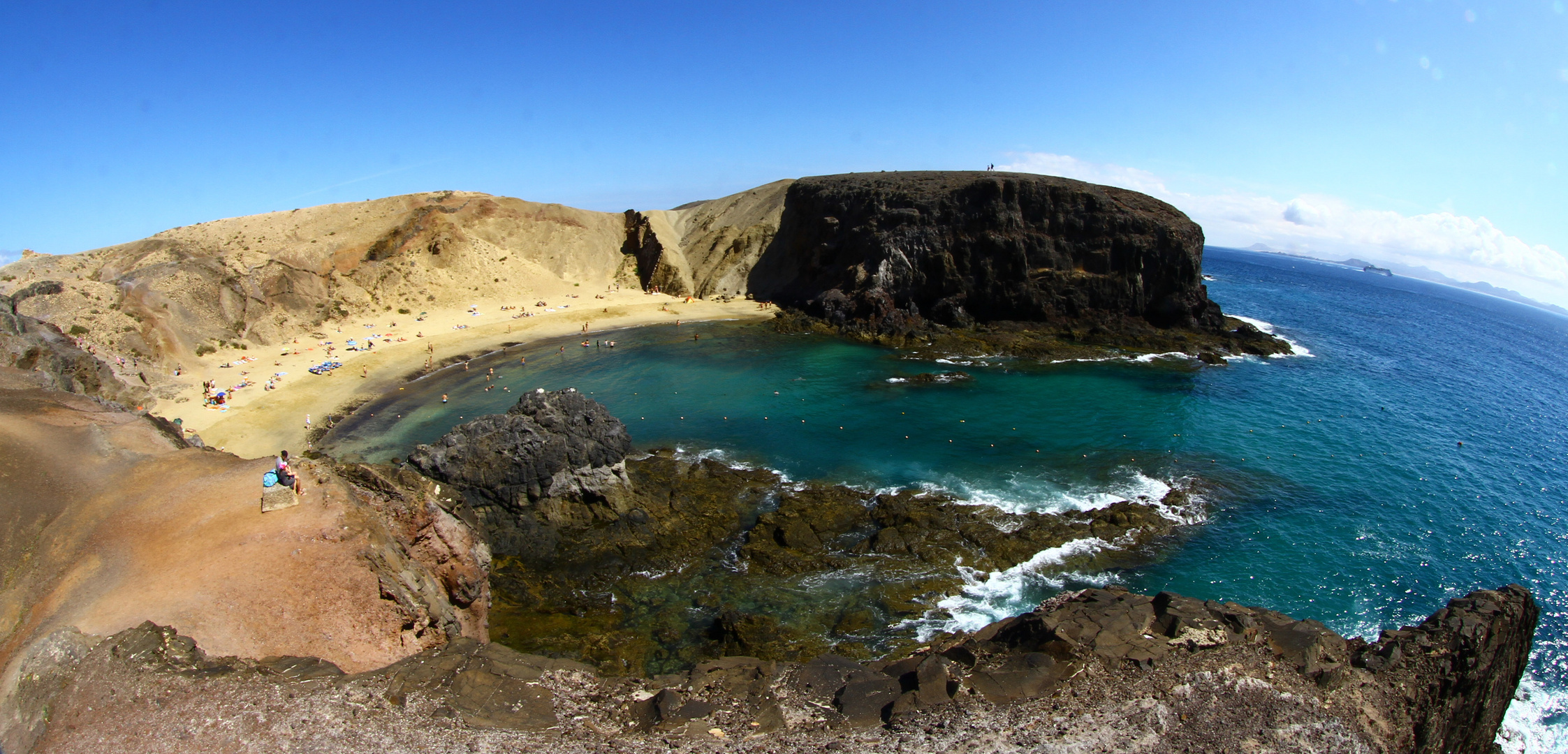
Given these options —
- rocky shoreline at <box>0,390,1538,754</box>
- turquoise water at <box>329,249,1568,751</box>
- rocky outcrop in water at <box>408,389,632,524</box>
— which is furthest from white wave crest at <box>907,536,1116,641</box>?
rocky outcrop in water at <box>408,389,632,524</box>

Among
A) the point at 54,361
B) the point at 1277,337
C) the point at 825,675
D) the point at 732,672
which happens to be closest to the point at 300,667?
the point at 732,672

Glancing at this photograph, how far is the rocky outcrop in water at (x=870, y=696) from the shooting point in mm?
10875

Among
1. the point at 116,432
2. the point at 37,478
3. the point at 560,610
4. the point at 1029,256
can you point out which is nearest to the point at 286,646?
the point at 560,610

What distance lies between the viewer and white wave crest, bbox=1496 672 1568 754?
17.3 metres

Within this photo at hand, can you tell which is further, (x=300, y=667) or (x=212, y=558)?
(x=212, y=558)

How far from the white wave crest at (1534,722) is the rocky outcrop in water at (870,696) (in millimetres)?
4411

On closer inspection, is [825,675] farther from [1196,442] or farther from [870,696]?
[1196,442]

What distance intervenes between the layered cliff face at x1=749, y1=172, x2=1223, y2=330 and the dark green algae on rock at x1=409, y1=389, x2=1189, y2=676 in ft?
101

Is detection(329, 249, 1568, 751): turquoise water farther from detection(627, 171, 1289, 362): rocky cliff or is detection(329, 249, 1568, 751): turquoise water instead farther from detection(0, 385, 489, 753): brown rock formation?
detection(0, 385, 489, 753): brown rock formation

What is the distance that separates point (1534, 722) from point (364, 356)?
58058mm

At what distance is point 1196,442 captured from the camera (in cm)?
3369

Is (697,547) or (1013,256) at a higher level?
(1013,256)

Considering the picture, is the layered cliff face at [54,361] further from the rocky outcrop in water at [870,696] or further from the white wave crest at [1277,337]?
the white wave crest at [1277,337]

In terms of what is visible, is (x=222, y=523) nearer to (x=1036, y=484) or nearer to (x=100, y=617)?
(x=100, y=617)
